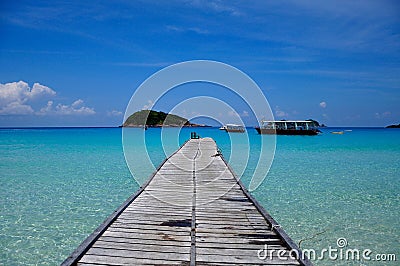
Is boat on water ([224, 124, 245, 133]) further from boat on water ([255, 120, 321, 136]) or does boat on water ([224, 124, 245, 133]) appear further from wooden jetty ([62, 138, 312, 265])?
wooden jetty ([62, 138, 312, 265])

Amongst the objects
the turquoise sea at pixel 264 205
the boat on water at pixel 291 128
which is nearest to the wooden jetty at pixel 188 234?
the turquoise sea at pixel 264 205

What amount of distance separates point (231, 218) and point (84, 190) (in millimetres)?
7439

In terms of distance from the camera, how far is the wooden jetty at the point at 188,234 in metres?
4.27

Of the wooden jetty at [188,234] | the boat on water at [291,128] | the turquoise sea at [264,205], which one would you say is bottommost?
the turquoise sea at [264,205]

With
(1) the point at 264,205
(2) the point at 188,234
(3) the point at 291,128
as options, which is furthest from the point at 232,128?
(2) the point at 188,234

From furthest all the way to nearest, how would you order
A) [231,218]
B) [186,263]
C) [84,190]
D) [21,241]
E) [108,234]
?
[84,190] < [21,241] < [231,218] < [108,234] < [186,263]

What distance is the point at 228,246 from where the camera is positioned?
4707 mm

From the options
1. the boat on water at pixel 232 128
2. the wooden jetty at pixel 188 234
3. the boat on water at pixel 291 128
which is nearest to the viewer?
the wooden jetty at pixel 188 234

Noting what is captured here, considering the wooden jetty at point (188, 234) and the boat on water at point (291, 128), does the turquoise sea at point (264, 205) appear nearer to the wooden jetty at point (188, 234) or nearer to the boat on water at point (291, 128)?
the wooden jetty at point (188, 234)

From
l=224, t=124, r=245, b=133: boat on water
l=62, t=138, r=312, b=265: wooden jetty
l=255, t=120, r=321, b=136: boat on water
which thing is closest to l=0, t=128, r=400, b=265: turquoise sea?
l=62, t=138, r=312, b=265: wooden jetty

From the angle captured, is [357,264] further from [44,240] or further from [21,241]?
[21,241]

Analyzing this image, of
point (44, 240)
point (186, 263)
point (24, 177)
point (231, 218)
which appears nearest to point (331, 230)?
point (231, 218)

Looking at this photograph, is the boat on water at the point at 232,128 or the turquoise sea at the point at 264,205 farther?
the boat on water at the point at 232,128

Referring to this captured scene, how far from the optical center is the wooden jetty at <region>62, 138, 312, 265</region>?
14.0 feet
